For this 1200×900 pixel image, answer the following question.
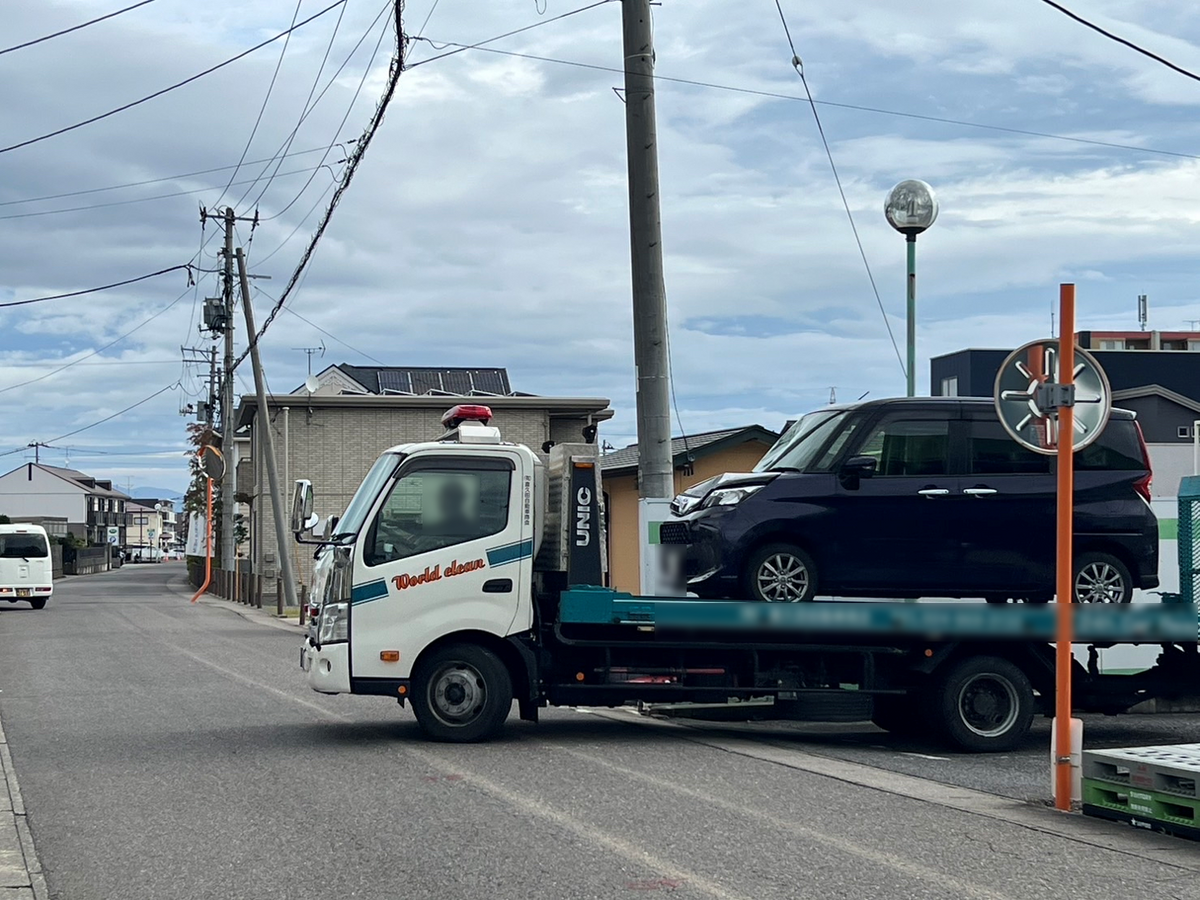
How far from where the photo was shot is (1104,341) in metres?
73.5

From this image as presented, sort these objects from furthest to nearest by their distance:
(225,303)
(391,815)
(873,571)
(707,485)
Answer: (225,303) < (707,485) < (873,571) < (391,815)

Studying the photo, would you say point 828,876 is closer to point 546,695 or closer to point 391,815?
point 391,815

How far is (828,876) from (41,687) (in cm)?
1255

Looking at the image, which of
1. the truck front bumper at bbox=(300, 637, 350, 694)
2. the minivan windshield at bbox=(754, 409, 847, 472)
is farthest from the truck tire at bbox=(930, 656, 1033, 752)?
the truck front bumper at bbox=(300, 637, 350, 694)

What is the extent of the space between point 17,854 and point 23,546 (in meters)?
35.4

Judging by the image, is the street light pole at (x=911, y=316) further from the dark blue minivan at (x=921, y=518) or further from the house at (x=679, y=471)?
the house at (x=679, y=471)

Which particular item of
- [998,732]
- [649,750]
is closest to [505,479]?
[649,750]

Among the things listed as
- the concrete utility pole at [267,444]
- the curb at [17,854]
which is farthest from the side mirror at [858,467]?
the concrete utility pole at [267,444]

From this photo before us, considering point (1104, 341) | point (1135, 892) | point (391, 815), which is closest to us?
point (1135, 892)

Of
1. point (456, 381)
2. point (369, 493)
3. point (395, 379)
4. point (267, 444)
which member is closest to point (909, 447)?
point (369, 493)

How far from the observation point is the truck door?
11.4m

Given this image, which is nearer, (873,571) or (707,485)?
(873,571)

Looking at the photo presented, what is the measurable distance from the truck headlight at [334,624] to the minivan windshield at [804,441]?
3673 mm

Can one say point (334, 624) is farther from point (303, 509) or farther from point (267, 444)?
point (267, 444)
